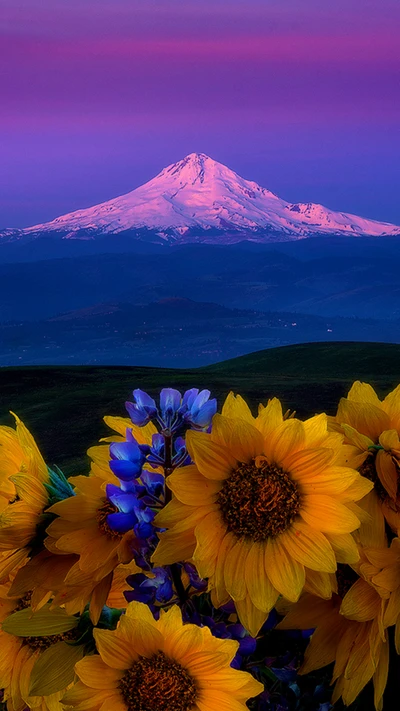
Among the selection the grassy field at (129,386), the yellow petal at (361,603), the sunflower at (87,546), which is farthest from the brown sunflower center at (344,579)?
the grassy field at (129,386)

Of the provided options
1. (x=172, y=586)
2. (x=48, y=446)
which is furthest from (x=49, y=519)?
(x=48, y=446)

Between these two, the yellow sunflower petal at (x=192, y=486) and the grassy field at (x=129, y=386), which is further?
the grassy field at (x=129, y=386)

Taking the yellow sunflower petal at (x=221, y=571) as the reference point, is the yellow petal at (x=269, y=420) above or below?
above

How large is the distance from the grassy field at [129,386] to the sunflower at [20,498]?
62.6 ft

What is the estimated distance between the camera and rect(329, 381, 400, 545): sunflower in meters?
1.41

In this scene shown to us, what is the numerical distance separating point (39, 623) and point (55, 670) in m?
0.11

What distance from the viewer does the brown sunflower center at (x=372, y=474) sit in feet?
4.85

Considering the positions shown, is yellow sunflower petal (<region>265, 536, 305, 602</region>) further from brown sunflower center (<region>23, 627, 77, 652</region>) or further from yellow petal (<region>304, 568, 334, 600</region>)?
brown sunflower center (<region>23, 627, 77, 652</region>)

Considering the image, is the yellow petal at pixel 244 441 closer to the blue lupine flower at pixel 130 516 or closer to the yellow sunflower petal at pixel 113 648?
the blue lupine flower at pixel 130 516

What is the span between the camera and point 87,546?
1449 mm

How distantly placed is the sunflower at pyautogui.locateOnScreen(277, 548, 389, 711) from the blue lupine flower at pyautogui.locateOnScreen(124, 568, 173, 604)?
28cm

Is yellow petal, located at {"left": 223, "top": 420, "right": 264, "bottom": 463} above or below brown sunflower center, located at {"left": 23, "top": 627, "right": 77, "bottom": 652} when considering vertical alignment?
above

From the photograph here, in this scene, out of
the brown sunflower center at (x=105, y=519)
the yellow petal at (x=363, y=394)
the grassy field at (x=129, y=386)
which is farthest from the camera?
the grassy field at (x=129, y=386)

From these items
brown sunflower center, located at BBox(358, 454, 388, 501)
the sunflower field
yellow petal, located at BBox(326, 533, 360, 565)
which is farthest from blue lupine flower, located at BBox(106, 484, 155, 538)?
brown sunflower center, located at BBox(358, 454, 388, 501)
